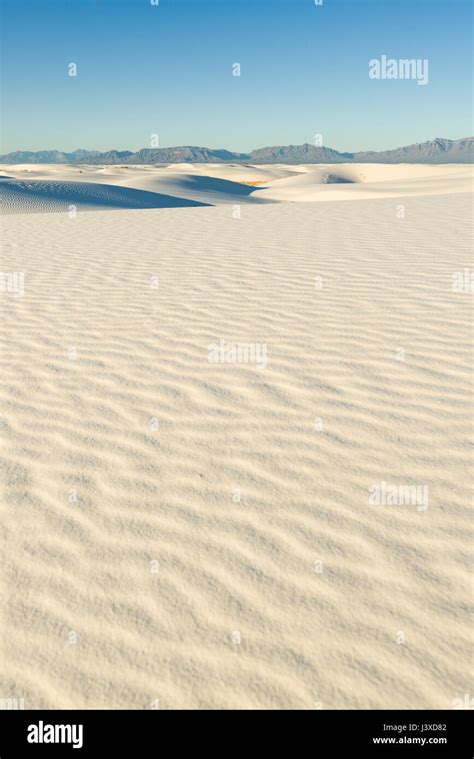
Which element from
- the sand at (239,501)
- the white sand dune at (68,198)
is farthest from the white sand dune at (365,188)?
the sand at (239,501)

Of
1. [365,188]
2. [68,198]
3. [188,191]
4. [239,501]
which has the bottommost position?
[239,501]

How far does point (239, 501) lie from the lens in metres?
3.24

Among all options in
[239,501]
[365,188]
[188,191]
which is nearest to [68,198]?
[188,191]

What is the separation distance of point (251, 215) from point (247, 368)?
10974 mm

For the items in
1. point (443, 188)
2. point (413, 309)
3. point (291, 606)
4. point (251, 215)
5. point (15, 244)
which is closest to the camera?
point (291, 606)

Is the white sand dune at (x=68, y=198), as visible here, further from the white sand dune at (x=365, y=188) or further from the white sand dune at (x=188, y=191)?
the white sand dune at (x=365, y=188)

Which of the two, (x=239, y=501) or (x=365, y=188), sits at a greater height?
(x=365, y=188)

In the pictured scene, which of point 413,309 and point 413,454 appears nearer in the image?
point 413,454

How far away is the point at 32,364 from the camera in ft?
16.8

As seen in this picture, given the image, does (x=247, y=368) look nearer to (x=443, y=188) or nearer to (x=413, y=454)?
(x=413, y=454)

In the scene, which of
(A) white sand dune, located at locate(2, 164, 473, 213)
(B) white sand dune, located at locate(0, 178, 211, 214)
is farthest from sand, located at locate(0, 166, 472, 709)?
(A) white sand dune, located at locate(2, 164, 473, 213)

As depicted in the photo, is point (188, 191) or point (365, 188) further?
point (188, 191)

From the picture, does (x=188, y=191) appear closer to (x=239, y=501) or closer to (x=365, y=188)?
(x=365, y=188)
